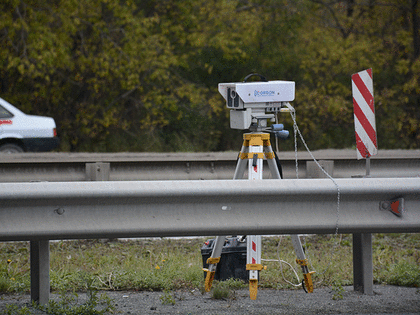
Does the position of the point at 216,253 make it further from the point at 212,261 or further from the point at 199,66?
the point at 199,66

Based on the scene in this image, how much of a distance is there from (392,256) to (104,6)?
50.7ft

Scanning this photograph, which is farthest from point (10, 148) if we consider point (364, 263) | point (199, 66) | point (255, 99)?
point (364, 263)

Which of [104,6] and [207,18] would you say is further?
[207,18]

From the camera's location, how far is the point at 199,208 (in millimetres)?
2787

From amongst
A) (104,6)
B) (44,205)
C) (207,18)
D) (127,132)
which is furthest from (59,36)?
(44,205)

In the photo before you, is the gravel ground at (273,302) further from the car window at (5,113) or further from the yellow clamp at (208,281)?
the car window at (5,113)

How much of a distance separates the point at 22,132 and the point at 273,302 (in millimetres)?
11301

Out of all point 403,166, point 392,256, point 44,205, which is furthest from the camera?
point 403,166

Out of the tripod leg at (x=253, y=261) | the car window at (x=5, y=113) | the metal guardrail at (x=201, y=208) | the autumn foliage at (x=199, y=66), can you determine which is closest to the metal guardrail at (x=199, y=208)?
the metal guardrail at (x=201, y=208)

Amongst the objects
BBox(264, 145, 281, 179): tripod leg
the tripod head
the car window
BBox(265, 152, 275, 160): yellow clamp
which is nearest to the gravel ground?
BBox(264, 145, 281, 179): tripod leg

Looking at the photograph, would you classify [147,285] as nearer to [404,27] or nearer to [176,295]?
[176,295]

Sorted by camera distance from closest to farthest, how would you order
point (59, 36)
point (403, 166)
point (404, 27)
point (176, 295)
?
point (176, 295), point (403, 166), point (59, 36), point (404, 27)

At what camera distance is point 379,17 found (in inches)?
823

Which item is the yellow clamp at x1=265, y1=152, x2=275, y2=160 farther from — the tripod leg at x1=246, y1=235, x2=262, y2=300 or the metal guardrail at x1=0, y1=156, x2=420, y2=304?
the metal guardrail at x1=0, y1=156, x2=420, y2=304
